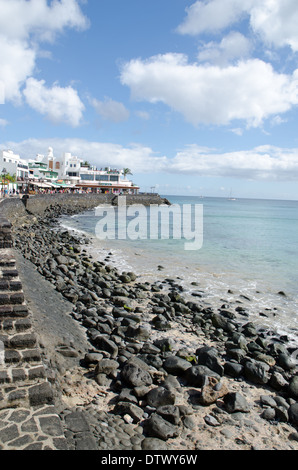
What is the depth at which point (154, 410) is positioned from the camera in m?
5.49

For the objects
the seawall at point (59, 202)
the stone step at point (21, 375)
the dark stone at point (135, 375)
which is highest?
the seawall at point (59, 202)

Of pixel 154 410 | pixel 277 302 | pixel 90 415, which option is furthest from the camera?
pixel 277 302

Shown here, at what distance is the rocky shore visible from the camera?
5.01m

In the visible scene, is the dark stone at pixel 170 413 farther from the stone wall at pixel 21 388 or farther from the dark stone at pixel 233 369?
the dark stone at pixel 233 369

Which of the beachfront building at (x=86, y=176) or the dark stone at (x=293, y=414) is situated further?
the beachfront building at (x=86, y=176)

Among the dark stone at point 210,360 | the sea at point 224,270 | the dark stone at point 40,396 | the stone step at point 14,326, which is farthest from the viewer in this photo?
the sea at point 224,270

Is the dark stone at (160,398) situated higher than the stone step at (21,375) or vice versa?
the stone step at (21,375)

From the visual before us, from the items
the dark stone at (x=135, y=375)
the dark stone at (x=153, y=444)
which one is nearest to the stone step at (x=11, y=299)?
the dark stone at (x=135, y=375)

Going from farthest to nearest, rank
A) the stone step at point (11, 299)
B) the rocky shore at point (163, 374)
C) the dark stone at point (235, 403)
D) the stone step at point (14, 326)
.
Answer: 1. the stone step at point (11, 299)
2. the stone step at point (14, 326)
3. the dark stone at point (235, 403)
4. the rocky shore at point (163, 374)

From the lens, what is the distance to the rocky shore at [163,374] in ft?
16.4

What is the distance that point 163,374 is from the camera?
21.9 feet
